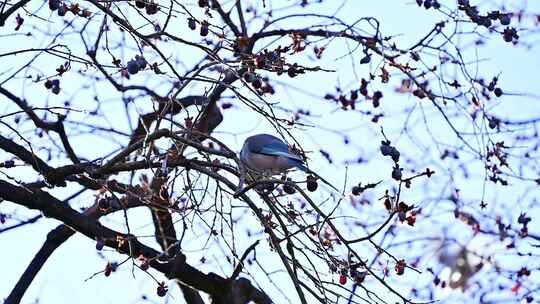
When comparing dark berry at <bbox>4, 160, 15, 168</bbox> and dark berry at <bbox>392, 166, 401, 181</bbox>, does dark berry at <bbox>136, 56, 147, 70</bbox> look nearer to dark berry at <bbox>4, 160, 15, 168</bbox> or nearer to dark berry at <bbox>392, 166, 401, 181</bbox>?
dark berry at <bbox>4, 160, 15, 168</bbox>

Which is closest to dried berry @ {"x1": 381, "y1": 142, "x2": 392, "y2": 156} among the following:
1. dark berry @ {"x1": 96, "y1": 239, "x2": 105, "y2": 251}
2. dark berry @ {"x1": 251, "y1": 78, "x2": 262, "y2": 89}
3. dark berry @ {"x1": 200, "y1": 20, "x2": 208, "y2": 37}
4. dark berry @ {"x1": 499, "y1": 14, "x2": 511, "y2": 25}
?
dark berry @ {"x1": 251, "y1": 78, "x2": 262, "y2": 89}

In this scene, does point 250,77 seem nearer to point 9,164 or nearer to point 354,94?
point 9,164

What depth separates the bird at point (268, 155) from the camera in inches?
208

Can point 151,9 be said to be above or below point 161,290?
above

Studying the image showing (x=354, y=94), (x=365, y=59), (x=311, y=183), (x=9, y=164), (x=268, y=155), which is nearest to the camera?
(x=311, y=183)

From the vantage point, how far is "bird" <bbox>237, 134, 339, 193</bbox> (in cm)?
527

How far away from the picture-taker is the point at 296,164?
515 centimetres

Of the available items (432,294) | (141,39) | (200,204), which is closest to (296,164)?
(200,204)

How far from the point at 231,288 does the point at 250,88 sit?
1.70 metres

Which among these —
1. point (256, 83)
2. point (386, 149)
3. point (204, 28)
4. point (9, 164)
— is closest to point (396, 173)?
point (386, 149)

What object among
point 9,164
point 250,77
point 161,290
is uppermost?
point 250,77

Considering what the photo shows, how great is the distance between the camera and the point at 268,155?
5.91 meters

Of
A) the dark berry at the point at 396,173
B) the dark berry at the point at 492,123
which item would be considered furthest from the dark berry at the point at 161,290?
the dark berry at the point at 492,123

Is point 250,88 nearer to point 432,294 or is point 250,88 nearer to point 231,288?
point 231,288
